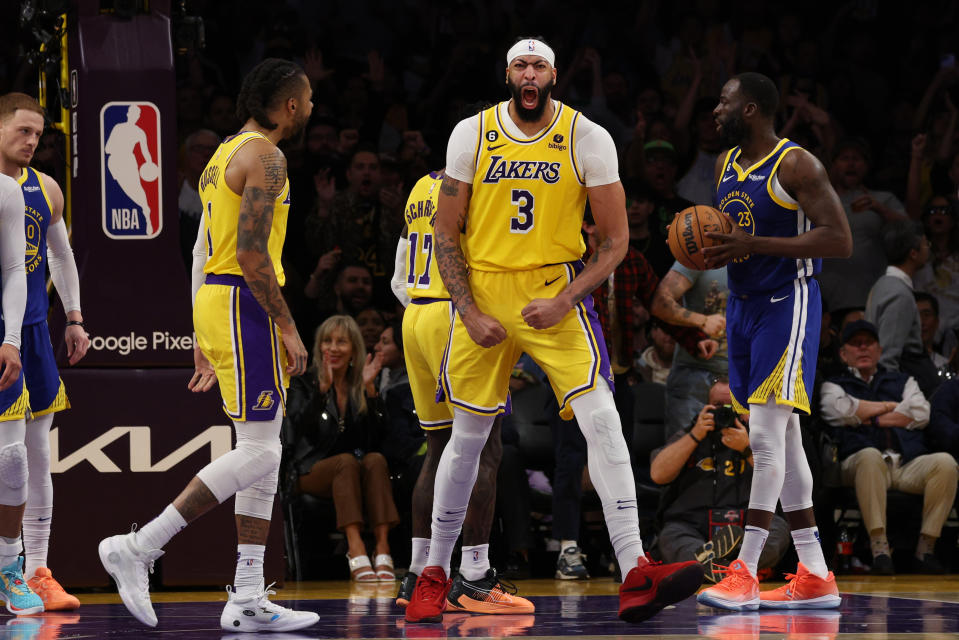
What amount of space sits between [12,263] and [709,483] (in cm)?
414

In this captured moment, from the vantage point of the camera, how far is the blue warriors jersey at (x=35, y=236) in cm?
673

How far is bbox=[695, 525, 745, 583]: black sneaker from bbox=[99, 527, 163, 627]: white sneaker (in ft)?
11.6

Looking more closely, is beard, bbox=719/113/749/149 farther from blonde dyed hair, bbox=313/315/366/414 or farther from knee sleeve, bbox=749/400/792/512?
blonde dyed hair, bbox=313/315/366/414

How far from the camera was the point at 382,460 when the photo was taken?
8711 millimetres

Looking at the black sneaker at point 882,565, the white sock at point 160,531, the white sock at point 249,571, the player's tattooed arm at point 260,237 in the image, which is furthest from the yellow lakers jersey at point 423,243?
the black sneaker at point 882,565

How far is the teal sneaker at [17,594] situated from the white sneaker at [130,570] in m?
0.99

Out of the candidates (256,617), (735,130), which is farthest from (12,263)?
(735,130)

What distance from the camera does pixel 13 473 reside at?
6391 millimetres

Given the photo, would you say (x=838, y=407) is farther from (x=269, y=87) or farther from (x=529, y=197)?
(x=269, y=87)

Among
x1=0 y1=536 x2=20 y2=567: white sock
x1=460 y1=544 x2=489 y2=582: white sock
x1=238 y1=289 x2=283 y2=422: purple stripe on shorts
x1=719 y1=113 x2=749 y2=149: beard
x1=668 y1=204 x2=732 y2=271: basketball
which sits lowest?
x1=460 y1=544 x2=489 y2=582: white sock

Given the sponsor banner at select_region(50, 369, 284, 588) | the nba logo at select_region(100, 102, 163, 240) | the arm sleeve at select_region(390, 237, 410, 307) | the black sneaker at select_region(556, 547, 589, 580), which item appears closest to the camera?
the arm sleeve at select_region(390, 237, 410, 307)

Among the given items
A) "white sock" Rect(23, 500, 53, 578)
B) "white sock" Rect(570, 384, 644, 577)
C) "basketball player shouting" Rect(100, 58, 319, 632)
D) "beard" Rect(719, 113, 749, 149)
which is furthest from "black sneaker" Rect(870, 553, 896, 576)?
"white sock" Rect(23, 500, 53, 578)

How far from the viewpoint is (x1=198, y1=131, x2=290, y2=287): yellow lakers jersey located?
567 centimetres

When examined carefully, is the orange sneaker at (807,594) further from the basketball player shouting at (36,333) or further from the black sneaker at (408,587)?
the basketball player shouting at (36,333)
